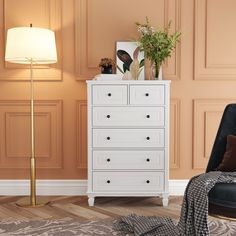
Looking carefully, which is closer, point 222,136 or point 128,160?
point 222,136

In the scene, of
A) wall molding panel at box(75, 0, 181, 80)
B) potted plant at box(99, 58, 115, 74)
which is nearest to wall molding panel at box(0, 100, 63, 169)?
wall molding panel at box(75, 0, 181, 80)

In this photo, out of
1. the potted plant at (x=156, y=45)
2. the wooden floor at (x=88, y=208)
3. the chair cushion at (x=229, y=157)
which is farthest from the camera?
the potted plant at (x=156, y=45)

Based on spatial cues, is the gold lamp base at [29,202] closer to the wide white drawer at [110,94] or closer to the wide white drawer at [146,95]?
the wide white drawer at [110,94]

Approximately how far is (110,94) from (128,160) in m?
0.62

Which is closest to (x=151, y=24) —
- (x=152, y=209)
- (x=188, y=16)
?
(x=188, y=16)

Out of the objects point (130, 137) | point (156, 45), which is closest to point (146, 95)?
point (130, 137)

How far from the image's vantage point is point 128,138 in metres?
3.74

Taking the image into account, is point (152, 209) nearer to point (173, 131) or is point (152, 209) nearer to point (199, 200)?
point (173, 131)

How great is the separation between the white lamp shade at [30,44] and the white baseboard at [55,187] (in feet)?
4.25

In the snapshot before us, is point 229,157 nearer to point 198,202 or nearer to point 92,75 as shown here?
point 198,202

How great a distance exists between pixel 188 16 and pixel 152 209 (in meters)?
1.95

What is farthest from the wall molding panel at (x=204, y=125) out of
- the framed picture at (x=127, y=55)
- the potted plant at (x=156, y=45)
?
the framed picture at (x=127, y=55)

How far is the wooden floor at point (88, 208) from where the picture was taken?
11.5 ft

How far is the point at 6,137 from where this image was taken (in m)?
4.25
